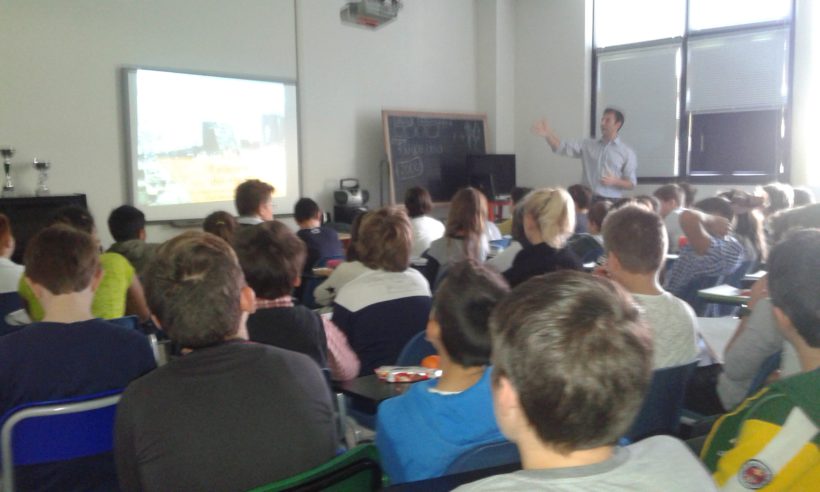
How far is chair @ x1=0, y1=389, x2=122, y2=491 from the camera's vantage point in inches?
71.4

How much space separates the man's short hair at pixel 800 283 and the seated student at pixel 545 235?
1.82 metres

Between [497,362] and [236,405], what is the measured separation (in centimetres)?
71

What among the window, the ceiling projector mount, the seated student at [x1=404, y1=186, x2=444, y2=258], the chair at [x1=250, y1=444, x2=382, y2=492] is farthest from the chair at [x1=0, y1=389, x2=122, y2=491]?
the window

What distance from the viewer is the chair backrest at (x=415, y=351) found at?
2547 mm

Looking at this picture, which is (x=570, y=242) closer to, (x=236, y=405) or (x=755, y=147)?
(x=236, y=405)

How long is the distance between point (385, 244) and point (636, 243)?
3.47 feet

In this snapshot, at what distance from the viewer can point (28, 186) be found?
20.2 ft

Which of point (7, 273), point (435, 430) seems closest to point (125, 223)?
point (7, 273)

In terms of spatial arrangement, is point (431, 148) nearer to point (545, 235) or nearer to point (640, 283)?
point (545, 235)

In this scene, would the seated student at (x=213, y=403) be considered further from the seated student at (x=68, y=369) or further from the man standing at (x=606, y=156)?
the man standing at (x=606, y=156)

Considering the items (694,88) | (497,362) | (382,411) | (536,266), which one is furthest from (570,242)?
(694,88)

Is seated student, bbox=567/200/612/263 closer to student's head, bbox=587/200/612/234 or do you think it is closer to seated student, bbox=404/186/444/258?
student's head, bbox=587/200/612/234

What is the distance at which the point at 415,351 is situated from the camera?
256cm

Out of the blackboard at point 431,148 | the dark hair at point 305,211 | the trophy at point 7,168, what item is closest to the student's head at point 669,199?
the dark hair at point 305,211
